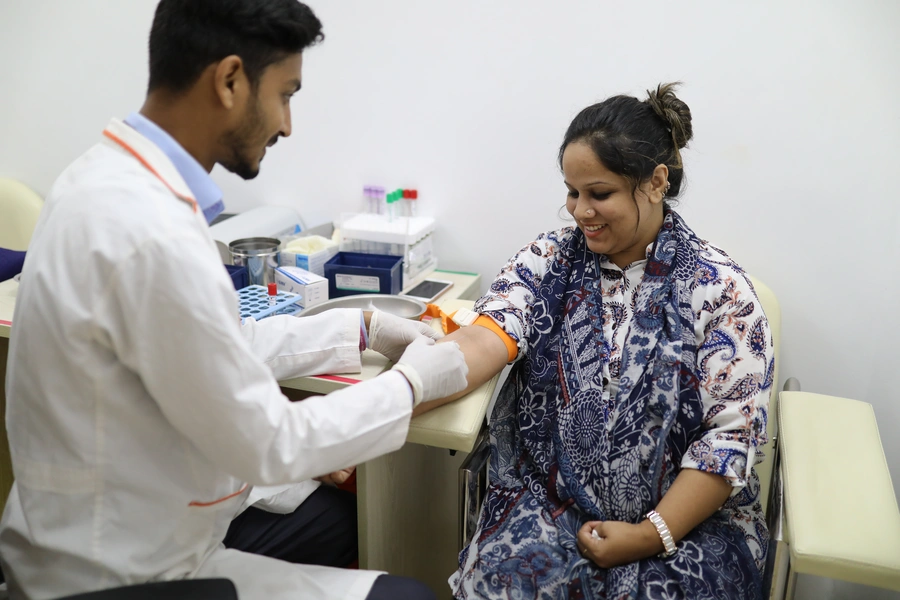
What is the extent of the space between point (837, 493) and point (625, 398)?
406mm

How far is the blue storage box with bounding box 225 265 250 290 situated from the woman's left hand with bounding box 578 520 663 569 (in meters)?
1.07

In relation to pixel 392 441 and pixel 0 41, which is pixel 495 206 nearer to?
pixel 392 441

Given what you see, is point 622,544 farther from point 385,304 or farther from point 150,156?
point 150,156

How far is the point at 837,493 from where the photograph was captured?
128cm

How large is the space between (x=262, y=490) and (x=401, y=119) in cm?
127

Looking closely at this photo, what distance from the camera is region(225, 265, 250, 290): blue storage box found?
182 cm

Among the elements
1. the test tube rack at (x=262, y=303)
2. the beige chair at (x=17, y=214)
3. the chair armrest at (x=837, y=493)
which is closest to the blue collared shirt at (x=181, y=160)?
the test tube rack at (x=262, y=303)

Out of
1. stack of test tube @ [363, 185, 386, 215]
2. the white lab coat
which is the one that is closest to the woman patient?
the white lab coat

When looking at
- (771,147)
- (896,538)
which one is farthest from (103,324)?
(771,147)

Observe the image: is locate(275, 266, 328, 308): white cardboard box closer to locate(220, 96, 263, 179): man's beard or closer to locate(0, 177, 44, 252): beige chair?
locate(220, 96, 263, 179): man's beard

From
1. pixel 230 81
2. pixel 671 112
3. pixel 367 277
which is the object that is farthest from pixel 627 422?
pixel 230 81

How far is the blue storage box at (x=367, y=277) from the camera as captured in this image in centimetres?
195

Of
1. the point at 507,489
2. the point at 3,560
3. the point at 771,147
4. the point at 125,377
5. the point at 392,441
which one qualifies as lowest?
the point at 507,489

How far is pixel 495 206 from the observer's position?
7.34ft
